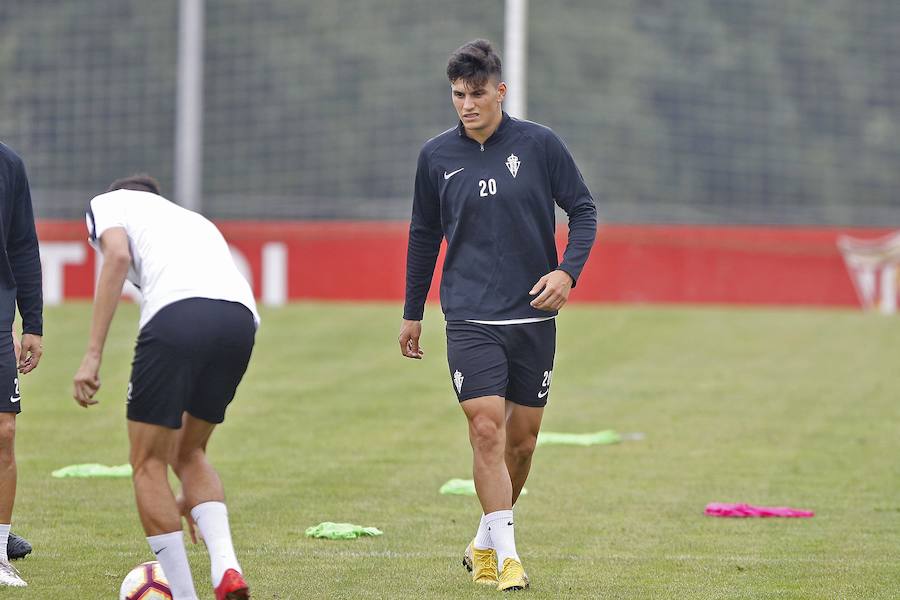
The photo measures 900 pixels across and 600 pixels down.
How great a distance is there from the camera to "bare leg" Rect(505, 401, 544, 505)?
7145 millimetres

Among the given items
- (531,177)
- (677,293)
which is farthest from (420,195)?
(677,293)

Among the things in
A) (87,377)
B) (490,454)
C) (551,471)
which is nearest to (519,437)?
(490,454)

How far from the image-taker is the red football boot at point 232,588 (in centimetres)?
579

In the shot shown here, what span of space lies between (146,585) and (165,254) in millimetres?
1333

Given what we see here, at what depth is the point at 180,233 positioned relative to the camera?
5934 mm

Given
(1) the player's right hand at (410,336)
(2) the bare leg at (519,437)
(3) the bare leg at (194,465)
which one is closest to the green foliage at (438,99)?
(1) the player's right hand at (410,336)

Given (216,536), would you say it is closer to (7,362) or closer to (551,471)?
(7,362)

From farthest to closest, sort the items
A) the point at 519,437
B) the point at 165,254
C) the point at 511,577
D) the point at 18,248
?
the point at 519,437
the point at 18,248
the point at 511,577
the point at 165,254

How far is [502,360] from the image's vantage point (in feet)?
22.8

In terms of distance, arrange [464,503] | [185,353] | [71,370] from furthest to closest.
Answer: [71,370], [464,503], [185,353]

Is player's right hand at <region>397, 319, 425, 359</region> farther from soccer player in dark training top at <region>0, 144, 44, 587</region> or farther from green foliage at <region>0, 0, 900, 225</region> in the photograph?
green foliage at <region>0, 0, 900, 225</region>

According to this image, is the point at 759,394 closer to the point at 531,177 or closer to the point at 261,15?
the point at 531,177

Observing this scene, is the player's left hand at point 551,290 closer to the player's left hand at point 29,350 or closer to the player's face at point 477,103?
the player's face at point 477,103

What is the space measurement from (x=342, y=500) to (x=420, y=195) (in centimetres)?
272
